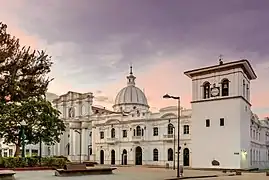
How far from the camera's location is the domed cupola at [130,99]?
87.9m

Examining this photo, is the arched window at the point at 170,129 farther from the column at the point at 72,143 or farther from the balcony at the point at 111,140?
the column at the point at 72,143

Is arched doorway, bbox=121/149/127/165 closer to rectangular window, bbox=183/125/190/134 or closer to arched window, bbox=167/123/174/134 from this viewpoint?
arched window, bbox=167/123/174/134

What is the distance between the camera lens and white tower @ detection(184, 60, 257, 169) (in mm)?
51281

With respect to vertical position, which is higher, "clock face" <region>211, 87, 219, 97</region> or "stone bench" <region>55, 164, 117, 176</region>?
"clock face" <region>211, 87, 219, 97</region>

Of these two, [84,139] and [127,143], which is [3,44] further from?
[84,139]

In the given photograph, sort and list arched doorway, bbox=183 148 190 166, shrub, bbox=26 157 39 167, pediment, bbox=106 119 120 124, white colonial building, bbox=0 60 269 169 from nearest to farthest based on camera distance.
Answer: shrub, bbox=26 157 39 167 → white colonial building, bbox=0 60 269 169 → arched doorway, bbox=183 148 190 166 → pediment, bbox=106 119 120 124

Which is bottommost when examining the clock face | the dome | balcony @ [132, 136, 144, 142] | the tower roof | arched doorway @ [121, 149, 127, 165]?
arched doorway @ [121, 149, 127, 165]

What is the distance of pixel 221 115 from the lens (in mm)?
52906

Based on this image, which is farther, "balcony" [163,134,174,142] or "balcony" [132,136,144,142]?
"balcony" [132,136,144,142]

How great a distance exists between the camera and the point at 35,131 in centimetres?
4769

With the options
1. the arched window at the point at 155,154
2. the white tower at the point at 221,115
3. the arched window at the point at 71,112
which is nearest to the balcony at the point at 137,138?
the arched window at the point at 155,154

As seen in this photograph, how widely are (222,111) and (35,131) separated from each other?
23.5 m

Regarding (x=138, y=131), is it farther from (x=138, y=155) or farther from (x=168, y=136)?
(x=168, y=136)

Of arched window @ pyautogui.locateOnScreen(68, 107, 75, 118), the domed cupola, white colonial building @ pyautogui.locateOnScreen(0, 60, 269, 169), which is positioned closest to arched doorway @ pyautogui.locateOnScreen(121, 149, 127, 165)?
white colonial building @ pyautogui.locateOnScreen(0, 60, 269, 169)
